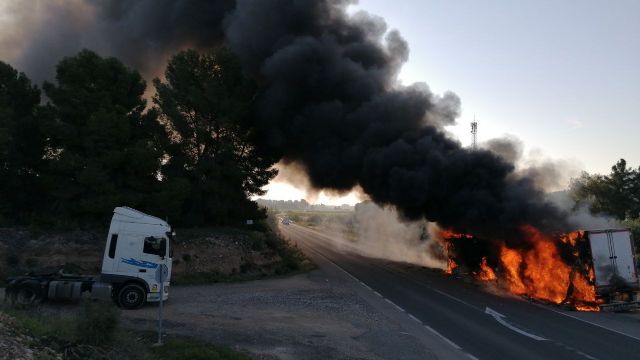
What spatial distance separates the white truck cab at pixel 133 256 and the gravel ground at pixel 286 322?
2.36 feet

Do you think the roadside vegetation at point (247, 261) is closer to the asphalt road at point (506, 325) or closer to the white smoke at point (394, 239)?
the asphalt road at point (506, 325)

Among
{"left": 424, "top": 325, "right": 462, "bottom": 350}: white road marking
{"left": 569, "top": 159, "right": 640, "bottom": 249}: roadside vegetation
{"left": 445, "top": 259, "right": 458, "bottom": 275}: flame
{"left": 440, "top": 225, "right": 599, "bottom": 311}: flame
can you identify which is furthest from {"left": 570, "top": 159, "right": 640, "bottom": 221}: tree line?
{"left": 424, "top": 325, "right": 462, "bottom": 350}: white road marking

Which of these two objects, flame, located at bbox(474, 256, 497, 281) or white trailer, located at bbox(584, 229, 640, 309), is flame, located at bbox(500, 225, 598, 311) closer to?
white trailer, located at bbox(584, 229, 640, 309)

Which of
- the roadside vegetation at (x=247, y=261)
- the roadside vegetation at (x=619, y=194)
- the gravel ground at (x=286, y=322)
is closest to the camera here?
the gravel ground at (x=286, y=322)

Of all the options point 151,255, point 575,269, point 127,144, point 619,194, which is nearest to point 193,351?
point 151,255

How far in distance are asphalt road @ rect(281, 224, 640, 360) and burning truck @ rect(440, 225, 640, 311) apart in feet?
3.93

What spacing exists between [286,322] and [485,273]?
15.1m

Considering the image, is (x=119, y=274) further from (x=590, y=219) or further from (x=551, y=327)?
(x=590, y=219)

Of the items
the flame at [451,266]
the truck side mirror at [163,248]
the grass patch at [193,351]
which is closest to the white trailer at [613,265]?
the flame at [451,266]

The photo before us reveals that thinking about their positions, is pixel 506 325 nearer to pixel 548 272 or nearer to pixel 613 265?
pixel 613 265

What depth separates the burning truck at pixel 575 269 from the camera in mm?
19078

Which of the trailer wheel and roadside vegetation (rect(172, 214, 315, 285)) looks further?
roadside vegetation (rect(172, 214, 315, 285))

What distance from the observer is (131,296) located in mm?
17328

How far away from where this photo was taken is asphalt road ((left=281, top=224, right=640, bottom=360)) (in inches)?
507
